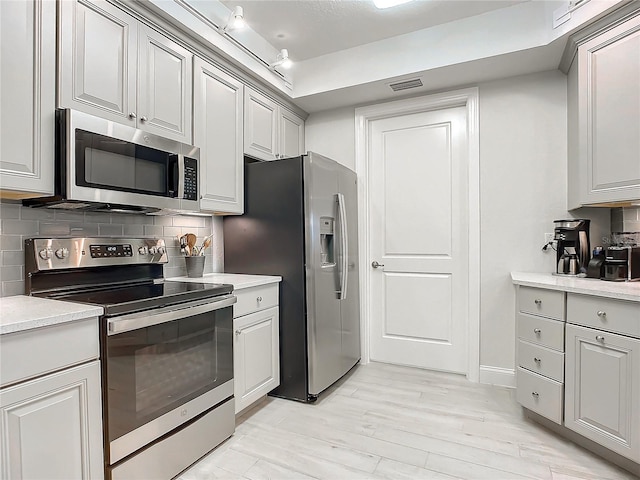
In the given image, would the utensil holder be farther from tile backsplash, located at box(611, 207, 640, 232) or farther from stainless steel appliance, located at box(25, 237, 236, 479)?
tile backsplash, located at box(611, 207, 640, 232)

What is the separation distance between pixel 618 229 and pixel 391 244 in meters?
1.62

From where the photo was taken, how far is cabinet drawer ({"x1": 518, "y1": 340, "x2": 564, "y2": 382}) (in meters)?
2.06

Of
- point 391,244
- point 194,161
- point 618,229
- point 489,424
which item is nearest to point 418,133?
point 391,244

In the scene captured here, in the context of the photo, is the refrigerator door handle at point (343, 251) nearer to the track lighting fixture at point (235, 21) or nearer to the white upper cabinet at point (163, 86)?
the white upper cabinet at point (163, 86)

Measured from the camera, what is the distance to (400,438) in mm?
2115

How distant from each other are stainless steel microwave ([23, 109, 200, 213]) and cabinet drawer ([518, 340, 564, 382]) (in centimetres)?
222

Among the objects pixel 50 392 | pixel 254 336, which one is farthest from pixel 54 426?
pixel 254 336

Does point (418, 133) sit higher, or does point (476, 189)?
point (418, 133)

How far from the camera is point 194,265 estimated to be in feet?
8.13

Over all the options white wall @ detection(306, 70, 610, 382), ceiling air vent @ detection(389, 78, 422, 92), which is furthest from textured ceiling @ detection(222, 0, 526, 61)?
white wall @ detection(306, 70, 610, 382)

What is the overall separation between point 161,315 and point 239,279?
2.74 ft

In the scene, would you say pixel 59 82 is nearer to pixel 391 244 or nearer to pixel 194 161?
pixel 194 161

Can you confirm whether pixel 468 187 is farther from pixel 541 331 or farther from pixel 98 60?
pixel 98 60

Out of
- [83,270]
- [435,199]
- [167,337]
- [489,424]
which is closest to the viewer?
[167,337]
